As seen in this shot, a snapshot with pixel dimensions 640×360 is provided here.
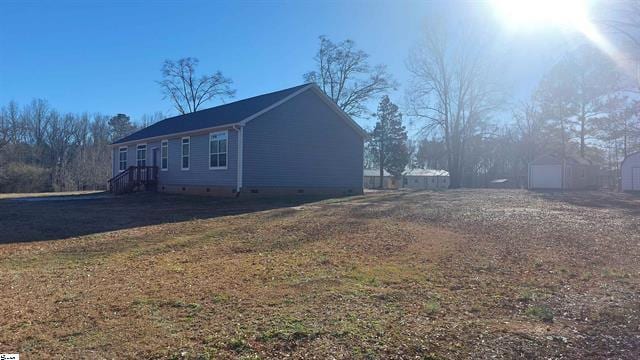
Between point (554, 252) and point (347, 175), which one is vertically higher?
point (347, 175)

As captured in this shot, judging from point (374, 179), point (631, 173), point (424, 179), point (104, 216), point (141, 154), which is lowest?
point (104, 216)

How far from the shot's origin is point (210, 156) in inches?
896

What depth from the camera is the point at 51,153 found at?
196ft

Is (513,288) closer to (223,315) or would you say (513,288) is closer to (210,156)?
(223,315)

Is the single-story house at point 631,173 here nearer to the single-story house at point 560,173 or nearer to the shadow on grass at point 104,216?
the single-story house at point 560,173

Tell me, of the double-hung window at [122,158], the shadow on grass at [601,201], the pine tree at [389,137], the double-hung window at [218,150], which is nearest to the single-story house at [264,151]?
the double-hung window at [218,150]

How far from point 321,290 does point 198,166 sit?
1855 centimetres

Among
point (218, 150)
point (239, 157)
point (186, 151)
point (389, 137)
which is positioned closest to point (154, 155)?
point (186, 151)

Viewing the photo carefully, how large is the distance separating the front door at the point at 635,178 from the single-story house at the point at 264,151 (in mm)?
22210

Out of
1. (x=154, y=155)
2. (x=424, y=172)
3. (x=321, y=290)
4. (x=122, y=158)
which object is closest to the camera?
(x=321, y=290)

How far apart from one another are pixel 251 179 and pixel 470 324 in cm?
1699

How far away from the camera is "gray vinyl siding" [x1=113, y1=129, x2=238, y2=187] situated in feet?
70.1

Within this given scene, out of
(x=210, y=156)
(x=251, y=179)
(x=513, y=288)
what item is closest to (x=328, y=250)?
(x=513, y=288)

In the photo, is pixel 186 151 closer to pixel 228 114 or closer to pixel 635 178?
pixel 228 114
